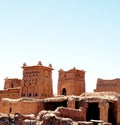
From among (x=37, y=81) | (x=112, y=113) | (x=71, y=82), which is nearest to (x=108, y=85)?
(x=71, y=82)

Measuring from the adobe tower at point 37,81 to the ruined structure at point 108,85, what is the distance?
942 centimetres

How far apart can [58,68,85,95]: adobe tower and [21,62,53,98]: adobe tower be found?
344 centimetres

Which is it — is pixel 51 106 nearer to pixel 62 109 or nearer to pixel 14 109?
pixel 14 109

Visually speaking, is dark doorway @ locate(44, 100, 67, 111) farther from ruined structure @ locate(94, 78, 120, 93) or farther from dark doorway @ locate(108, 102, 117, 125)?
ruined structure @ locate(94, 78, 120, 93)

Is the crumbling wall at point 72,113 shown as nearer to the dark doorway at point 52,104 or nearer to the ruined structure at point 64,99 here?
the ruined structure at point 64,99

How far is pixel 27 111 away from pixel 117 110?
9.18 m

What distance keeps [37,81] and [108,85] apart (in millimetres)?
11743

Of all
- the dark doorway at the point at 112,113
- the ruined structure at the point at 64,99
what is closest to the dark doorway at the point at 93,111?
the ruined structure at the point at 64,99

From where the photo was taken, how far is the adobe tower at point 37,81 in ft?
147

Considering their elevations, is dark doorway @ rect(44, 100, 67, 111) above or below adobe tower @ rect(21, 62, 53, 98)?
below

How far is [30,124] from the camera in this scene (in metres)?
25.3

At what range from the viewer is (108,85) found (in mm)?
52375

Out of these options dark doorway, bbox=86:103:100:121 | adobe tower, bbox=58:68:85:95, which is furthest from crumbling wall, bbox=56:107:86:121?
adobe tower, bbox=58:68:85:95

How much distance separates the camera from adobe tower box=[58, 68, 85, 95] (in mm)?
48469
